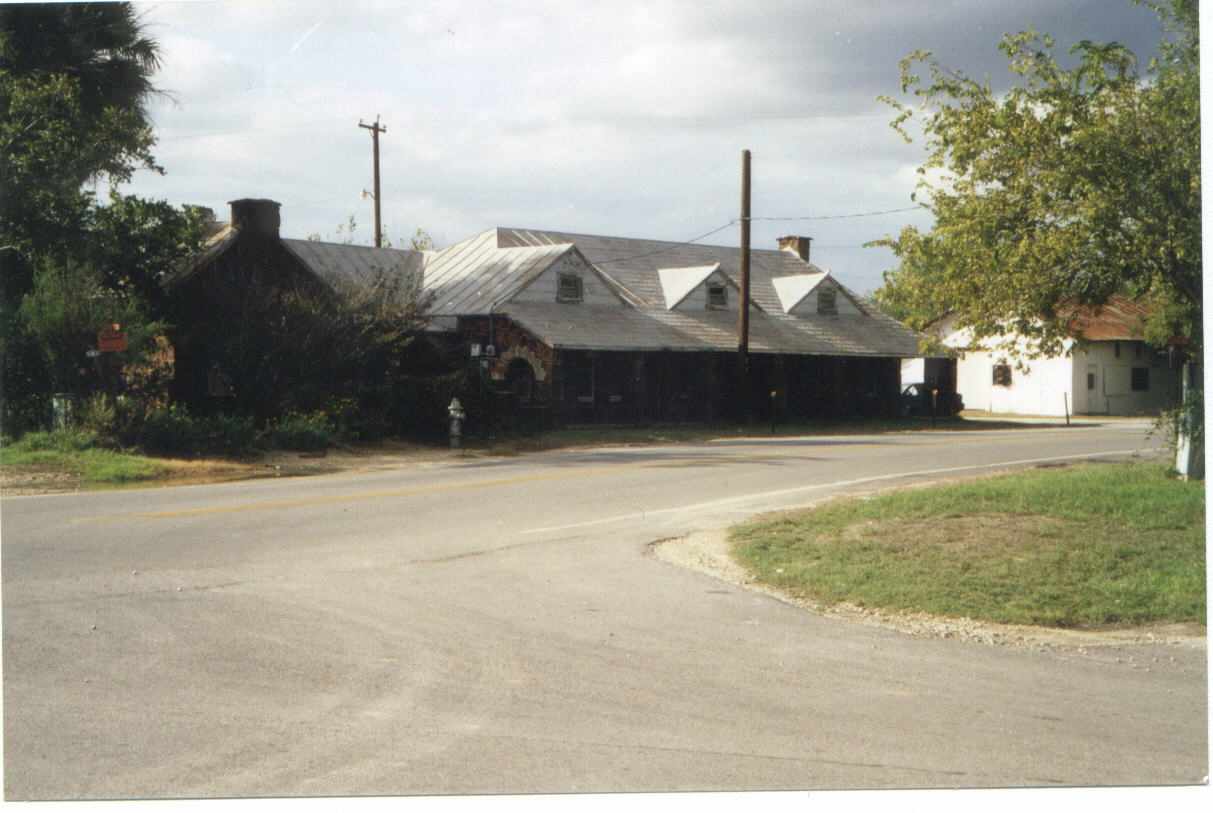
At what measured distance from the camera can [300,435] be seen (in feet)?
72.6

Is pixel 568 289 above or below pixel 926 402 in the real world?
above

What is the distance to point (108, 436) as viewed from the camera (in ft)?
64.1

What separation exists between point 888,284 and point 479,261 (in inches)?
793

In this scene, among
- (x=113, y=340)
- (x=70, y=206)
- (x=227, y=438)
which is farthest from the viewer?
(x=70, y=206)

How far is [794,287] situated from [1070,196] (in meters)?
25.6

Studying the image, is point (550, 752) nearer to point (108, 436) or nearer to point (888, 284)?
point (888, 284)

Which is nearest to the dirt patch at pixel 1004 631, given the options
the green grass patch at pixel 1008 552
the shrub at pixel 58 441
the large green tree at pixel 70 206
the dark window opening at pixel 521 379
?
the green grass patch at pixel 1008 552

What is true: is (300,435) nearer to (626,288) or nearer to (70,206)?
(70,206)

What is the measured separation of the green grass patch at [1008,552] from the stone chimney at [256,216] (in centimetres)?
2060

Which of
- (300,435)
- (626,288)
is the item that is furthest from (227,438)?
(626,288)

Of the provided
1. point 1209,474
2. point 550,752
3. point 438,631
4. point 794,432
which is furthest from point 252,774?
point 794,432

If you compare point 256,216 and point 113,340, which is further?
point 256,216

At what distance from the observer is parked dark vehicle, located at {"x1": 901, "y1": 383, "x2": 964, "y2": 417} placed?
39500mm

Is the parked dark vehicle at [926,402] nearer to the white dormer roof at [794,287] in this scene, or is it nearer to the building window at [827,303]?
the building window at [827,303]
